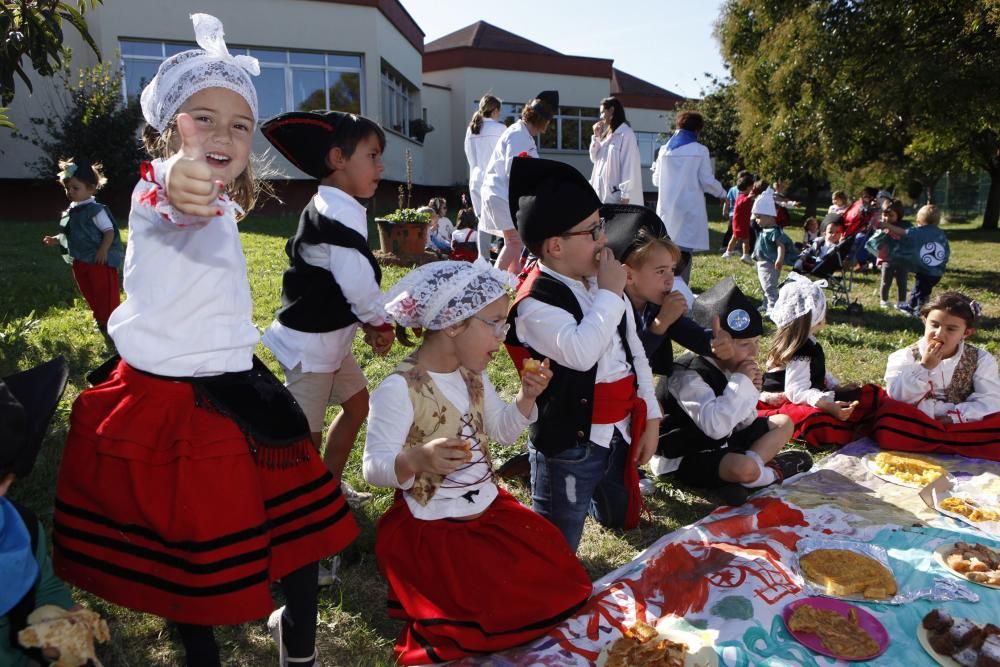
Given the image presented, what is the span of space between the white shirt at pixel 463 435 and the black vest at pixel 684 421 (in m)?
1.35

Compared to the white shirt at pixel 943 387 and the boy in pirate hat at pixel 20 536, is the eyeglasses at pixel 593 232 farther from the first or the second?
the white shirt at pixel 943 387

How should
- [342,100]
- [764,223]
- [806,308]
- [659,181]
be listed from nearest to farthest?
1. [806,308]
2. [659,181]
3. [764,223]
4. [342,100]

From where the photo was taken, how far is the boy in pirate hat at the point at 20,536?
162cm

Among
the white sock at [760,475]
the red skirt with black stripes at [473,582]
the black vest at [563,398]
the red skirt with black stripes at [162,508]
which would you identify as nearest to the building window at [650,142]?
the white sock at [760,475]

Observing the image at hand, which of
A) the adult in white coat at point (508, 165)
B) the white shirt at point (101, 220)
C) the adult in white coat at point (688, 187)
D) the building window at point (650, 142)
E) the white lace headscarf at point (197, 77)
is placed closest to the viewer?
the white lace headscarf at point (197, 77)

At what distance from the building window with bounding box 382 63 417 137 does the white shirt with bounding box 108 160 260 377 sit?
669 inches

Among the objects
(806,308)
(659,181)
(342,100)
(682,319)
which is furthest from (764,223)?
(342,100)

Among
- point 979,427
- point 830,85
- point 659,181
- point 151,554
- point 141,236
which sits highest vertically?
point 830,85

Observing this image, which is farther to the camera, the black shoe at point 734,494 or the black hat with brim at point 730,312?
the black hat with brim at point 730,312

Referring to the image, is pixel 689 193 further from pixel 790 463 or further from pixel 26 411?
pixel 26 411

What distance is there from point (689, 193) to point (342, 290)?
5320 millimetres

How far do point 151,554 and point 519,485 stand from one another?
2.15 metres

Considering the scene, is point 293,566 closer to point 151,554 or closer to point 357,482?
point 151,554

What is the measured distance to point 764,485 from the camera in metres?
3.56
